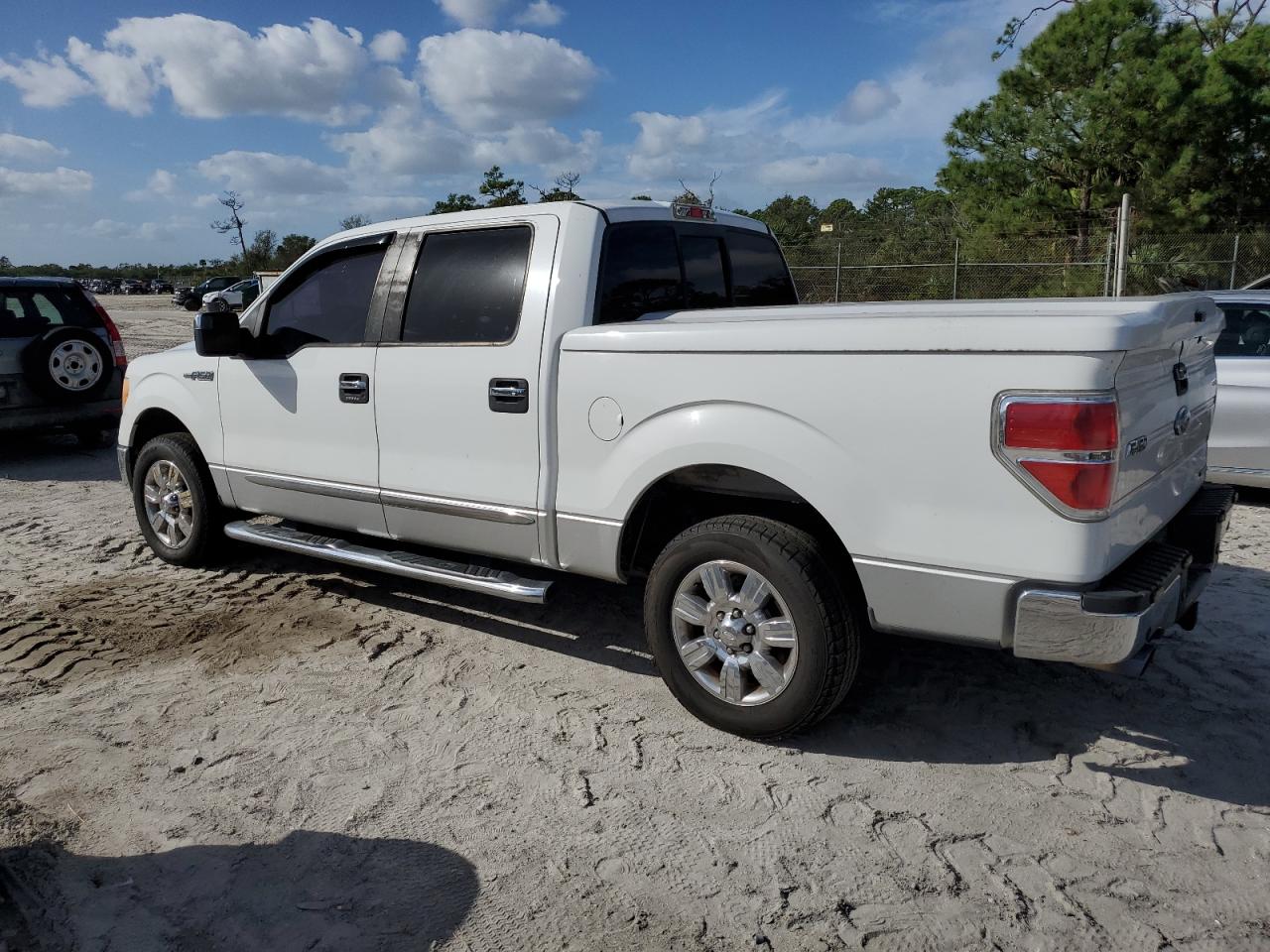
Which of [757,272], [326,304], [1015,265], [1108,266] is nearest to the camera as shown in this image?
[326,304]

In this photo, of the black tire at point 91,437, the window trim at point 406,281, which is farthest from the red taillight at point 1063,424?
the black tire at point 91,437

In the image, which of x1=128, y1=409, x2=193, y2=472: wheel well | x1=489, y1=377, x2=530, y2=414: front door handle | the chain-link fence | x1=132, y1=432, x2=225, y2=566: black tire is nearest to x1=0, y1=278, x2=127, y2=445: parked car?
x1=128, y1=409, x2=193, y2=472: wheel well

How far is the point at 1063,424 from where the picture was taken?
2838mm

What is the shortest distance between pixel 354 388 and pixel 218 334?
90 centimetres

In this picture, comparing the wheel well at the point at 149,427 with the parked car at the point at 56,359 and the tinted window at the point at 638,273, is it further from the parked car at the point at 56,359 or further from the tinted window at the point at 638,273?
the parked car at the point at 56,359

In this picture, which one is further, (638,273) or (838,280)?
(838,280)

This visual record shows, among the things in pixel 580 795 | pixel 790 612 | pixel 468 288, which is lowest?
pixel 580 795

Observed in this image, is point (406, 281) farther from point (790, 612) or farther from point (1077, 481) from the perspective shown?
point (1077, 481)

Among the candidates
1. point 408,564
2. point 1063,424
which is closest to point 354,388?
point 408,564

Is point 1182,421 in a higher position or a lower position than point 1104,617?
higher

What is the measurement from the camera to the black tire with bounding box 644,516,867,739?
338cm

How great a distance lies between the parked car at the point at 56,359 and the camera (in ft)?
29.8

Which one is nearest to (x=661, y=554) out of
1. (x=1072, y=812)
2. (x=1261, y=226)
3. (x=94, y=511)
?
(x=1072, y=812)

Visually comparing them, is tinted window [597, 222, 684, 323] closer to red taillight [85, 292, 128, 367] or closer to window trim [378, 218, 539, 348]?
window trim [378, 218, 539, 348]
